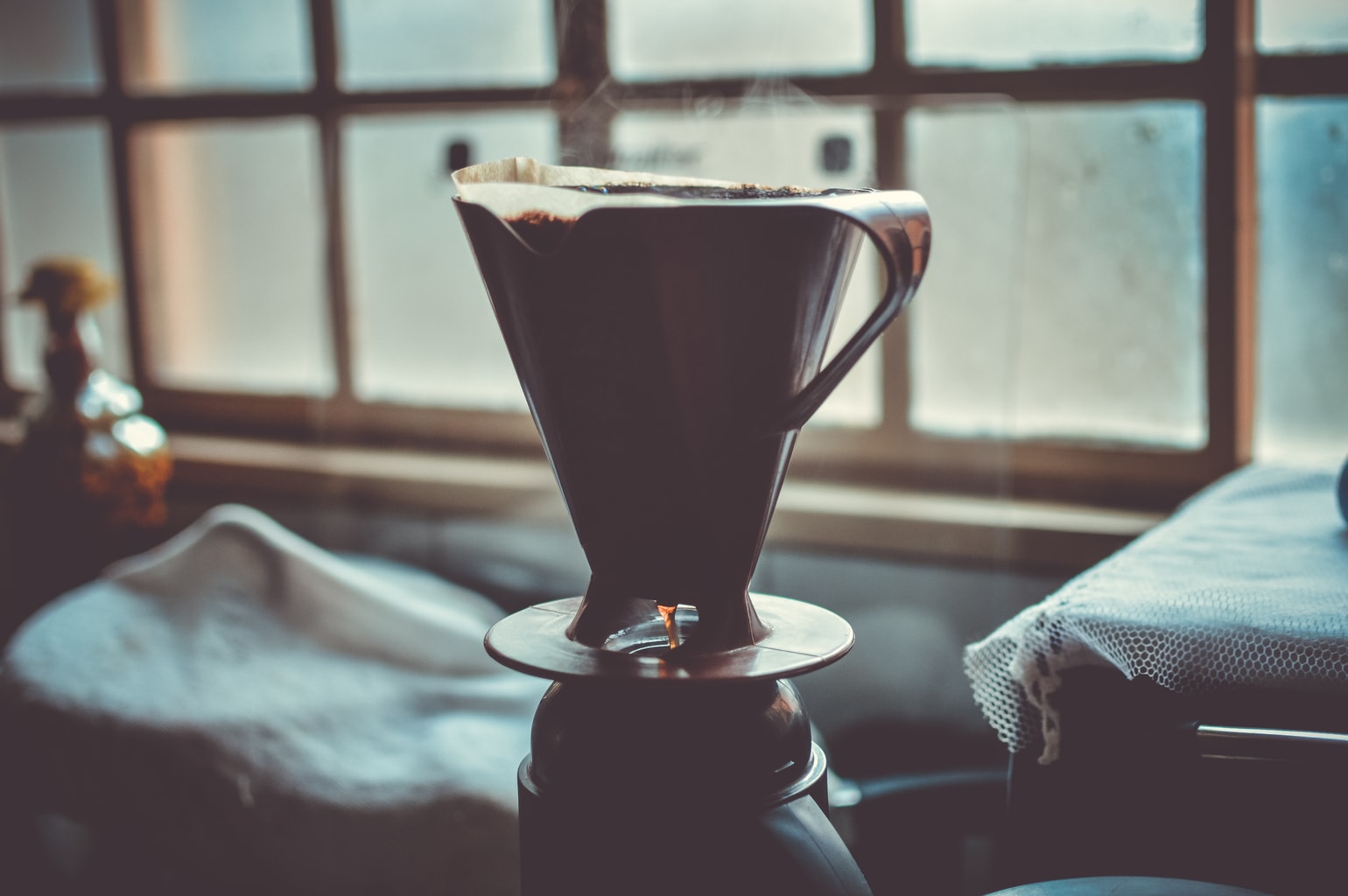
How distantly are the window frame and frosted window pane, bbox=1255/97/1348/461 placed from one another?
0.03m

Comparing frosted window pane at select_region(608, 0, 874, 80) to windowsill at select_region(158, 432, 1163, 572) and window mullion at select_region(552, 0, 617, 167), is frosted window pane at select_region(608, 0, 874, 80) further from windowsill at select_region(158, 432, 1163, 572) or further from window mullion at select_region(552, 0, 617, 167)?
windowsill at select_region(158, 432, 1163, 572)

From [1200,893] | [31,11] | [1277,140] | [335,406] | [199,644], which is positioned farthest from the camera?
[31,11]

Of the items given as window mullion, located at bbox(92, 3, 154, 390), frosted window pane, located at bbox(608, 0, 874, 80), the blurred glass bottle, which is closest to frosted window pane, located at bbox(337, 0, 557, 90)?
frosted window pane, located at bbox(608, 0, 874, 80)

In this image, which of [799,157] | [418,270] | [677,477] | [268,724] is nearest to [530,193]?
[677,477]

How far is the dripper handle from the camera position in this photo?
67 cm

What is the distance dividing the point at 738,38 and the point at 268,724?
1.25 metres

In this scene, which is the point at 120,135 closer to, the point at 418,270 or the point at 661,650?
the point at 418,270

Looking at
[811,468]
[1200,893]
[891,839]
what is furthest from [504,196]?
[811,468]

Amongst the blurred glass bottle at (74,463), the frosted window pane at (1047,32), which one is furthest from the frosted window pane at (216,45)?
the frosted window pane at (1047,32)

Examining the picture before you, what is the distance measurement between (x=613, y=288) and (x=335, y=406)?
1.81 m

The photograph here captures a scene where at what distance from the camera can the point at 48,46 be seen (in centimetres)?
266

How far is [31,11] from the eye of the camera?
2.67 metres

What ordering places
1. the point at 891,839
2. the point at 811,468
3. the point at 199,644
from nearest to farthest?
the point at 891,839 → the point at 199,644 → the point at 811,468

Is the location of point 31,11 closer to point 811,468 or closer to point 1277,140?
point 811,468
